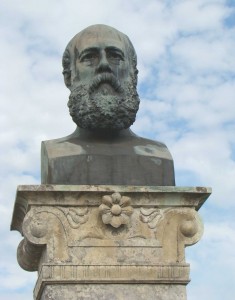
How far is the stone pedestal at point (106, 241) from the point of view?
7.91 meters

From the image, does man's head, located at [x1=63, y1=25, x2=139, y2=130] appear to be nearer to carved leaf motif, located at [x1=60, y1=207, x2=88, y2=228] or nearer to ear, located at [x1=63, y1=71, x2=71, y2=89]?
ear, located at [x1=63, y1=71, x2=71, y2=89]

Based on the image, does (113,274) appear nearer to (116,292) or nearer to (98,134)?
(116,292)

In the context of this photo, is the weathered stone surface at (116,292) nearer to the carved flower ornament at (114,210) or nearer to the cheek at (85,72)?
the carved flower ornament at (114,210)

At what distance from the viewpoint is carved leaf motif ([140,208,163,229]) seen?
8223mm


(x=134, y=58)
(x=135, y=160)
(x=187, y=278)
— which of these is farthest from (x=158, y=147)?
(x=187, y=278)

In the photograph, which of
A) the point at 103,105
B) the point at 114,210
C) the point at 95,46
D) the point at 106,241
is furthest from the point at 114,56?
the point at 106,241

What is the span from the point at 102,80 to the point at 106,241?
1792mm

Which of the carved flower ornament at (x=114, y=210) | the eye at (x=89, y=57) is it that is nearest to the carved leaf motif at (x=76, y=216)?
the carved flower ornament at (x=114, y=210)

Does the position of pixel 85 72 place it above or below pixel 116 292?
above

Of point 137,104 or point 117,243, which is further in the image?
point 137,104

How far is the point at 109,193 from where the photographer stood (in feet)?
26.6

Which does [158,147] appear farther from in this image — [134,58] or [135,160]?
[134,58]

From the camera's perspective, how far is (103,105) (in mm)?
8617

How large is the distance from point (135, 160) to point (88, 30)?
1631mm
